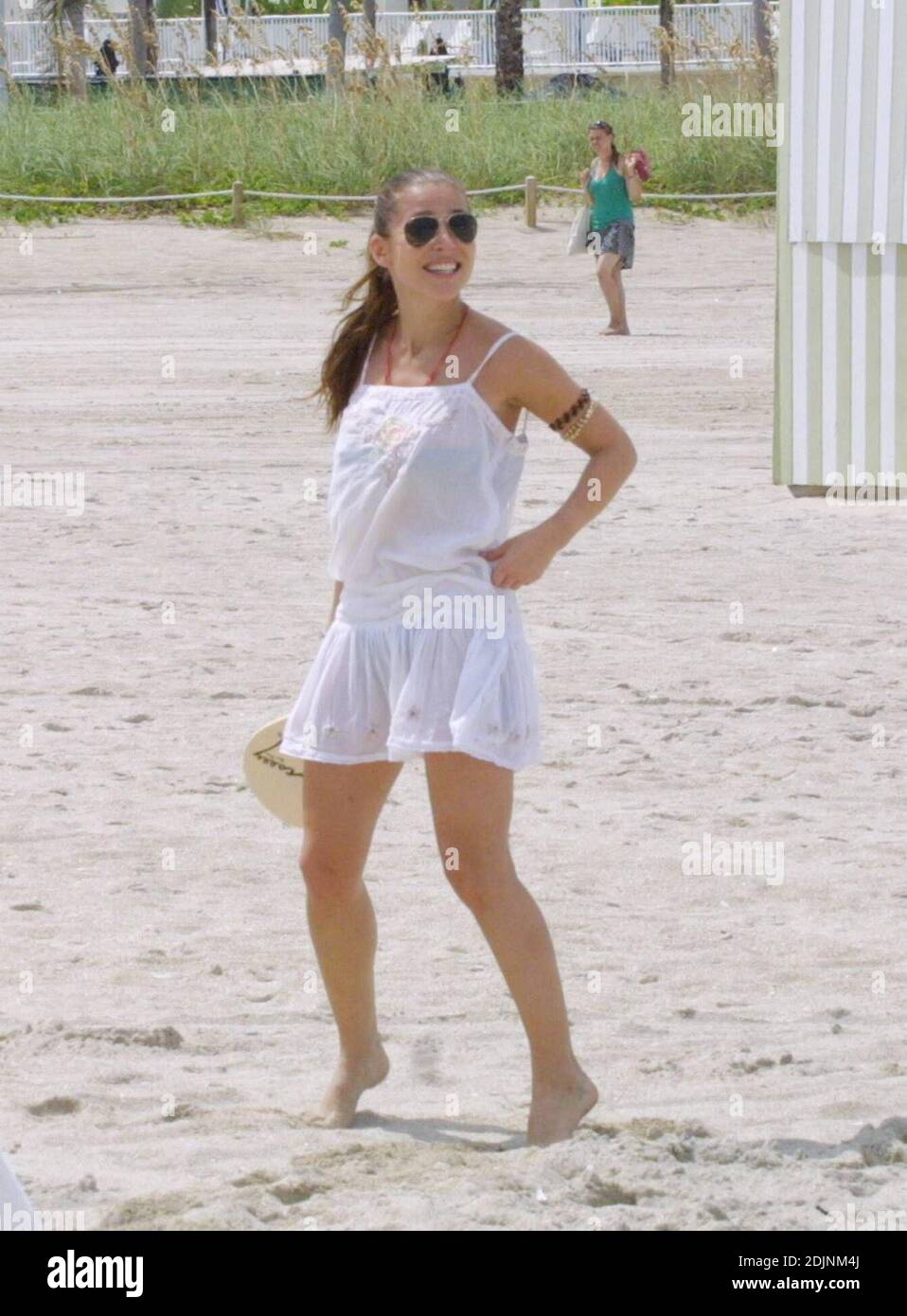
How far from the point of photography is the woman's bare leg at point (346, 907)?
3738mm

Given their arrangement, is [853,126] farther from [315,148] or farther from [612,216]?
[315,148]

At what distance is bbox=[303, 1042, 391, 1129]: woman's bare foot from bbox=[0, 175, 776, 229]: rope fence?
19.1 metres

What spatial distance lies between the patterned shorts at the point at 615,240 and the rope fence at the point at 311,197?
565 centimetres

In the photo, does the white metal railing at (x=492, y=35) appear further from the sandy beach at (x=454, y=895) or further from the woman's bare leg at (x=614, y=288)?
the sandy beach at (x=454, y=895)

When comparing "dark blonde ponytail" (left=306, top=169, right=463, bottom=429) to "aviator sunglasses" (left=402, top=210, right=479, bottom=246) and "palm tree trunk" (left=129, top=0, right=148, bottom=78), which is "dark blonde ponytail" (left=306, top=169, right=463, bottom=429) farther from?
"palm tree trunk" (left=129, top=0, right=148, bottom=78)

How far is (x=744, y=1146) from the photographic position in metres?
3.80

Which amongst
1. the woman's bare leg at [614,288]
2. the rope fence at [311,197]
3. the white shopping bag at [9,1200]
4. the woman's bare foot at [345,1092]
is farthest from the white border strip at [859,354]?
the rope fence at [311,197]

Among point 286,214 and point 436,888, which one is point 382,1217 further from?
point 286,214

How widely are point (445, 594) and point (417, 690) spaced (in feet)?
0.61

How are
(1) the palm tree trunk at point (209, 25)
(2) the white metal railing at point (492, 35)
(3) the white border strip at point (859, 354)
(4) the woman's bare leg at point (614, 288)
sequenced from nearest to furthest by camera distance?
(3) the white border strip at point (859, 354) → (4) the woman's bare leg at point (614, 288) → (1) the palm tree trunk at point (209, 25) → (2) the white metal railing at point (492, 35)

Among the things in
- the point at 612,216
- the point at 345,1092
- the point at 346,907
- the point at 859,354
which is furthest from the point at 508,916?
the point at 612,216

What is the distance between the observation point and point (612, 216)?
16.8 m

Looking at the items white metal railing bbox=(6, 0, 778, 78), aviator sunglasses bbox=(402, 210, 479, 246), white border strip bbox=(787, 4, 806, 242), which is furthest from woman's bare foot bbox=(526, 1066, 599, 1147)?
white metal railing bbox=(6, 0, 778, 78)

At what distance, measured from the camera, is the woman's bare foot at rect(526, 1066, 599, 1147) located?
3.81 metres
